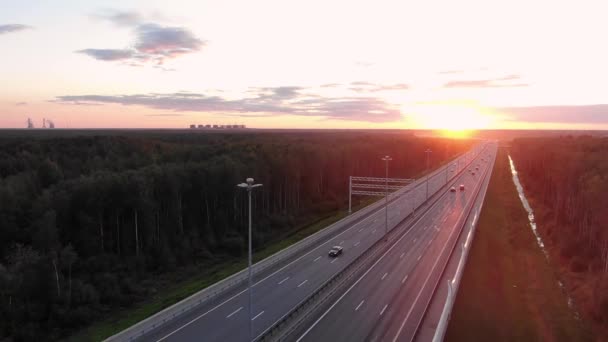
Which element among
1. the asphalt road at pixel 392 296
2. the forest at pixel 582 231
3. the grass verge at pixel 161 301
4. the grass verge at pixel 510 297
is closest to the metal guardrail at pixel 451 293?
the grass verge at pixel 510 297

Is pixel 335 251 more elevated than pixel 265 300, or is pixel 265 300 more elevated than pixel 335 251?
pixel 335 251

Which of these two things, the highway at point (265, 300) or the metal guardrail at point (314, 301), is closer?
the metal guardrail at point (314, 301)

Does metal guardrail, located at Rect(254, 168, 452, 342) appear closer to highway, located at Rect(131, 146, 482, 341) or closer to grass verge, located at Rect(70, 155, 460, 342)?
highway, located at Rect(131, 146, 482, 341)

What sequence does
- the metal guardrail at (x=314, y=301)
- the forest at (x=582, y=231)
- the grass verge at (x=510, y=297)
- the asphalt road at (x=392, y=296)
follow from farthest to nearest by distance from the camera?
the forest at (x=582, y=231)
the grass verge at (x=510, y=297)
the asphalt road at (x=392, y=296)
the metal guardrail at (x=314, y=301)

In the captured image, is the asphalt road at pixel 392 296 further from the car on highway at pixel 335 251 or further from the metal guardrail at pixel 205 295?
the metal guardrail at pixel 205 295

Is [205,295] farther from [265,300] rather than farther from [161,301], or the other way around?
[161,301]

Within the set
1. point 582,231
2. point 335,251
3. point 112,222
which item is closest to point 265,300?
point 335,251
